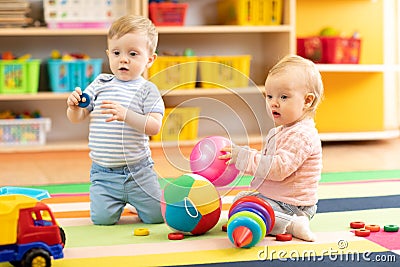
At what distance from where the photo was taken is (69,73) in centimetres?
276

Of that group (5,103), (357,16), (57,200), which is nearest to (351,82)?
(357,16)

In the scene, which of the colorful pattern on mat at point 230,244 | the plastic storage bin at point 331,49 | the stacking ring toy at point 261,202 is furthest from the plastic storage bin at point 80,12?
the stacking ring toy at point 261,202

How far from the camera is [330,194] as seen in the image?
1.86m

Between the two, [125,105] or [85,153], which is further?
[85,153]

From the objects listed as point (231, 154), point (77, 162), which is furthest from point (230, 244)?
point (77, 162)

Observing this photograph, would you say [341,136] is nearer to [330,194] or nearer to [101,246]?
[330,194]

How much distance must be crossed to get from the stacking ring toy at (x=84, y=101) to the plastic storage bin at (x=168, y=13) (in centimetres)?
135

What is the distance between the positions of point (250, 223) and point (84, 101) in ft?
1.50

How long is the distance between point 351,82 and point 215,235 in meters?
1.89

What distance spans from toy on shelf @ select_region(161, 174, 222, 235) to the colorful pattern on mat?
0.09 feet

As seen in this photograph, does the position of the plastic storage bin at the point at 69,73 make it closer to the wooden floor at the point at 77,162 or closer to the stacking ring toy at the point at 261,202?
the wooden floor at the point at 77,162

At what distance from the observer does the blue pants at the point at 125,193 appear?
1.54 metres

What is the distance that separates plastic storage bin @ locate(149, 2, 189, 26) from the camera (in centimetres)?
278

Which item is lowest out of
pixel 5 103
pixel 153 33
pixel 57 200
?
pixel 57 200
